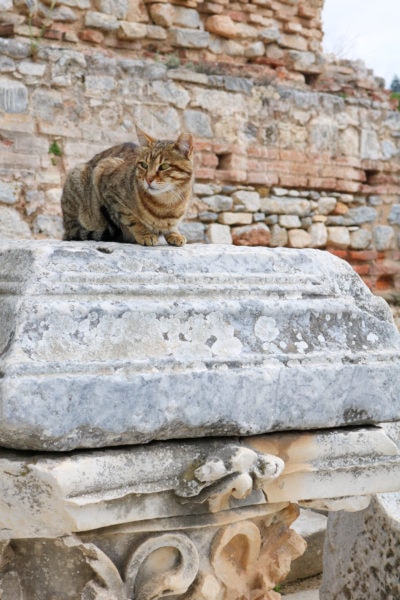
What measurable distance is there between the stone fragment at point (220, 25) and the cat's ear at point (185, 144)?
191 inches

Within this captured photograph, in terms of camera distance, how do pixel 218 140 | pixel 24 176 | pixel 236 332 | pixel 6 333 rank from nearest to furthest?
pixel 6 333 → pixel 236 332 → pixel 24 176 → pixel 218 140

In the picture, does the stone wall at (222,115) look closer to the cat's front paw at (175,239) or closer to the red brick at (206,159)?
the red brick at (206,159)

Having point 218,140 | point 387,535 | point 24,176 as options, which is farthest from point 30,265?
point 218,140

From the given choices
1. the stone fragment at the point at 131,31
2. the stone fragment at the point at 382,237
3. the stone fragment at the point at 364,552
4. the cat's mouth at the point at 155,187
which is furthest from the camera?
the stone fragment at the point at 382,237

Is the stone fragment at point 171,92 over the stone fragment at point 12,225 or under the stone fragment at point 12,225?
over

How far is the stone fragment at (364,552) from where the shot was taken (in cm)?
277

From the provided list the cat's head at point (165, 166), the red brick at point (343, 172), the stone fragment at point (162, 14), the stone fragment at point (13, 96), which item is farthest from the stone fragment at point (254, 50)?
the cat's head at point (165, 166)

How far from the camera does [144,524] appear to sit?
1920 mm

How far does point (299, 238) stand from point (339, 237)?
0.53 m

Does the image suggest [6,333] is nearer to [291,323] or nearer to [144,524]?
[144,524]

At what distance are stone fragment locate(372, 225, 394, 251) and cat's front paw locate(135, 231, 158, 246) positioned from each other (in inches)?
238

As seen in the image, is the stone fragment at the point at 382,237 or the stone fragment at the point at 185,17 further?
the stone fragment at the point at 382,237

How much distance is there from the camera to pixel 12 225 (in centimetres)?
622

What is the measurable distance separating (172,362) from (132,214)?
3.58ft
